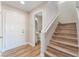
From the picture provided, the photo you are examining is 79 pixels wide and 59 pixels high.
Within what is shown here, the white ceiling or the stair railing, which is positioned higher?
the white ceiling

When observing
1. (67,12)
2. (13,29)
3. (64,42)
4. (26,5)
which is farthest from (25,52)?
(67,12)

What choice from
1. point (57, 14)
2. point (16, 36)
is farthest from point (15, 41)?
point (57, 14)

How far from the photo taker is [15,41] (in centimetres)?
111

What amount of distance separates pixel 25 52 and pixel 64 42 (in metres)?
0.59

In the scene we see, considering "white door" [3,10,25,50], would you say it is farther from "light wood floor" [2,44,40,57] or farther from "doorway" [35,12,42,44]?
"doorway" [35,12,42,44]

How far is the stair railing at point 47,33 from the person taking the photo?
1108 millimetres

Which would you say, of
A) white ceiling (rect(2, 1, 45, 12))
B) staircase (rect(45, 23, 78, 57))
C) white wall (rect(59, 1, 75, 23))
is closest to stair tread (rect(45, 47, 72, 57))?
staircase (rect(45, 23, 78, 57))

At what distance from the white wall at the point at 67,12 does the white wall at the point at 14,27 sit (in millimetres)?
530

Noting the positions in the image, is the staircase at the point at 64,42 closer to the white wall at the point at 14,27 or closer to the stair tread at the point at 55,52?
the stair tread at the point at 55,52

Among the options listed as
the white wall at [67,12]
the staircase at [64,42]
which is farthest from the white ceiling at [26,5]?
the staircase at [64,42]

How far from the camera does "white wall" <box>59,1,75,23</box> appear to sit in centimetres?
111

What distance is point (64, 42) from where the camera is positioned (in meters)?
1.11

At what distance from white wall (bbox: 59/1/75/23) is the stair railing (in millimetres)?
105

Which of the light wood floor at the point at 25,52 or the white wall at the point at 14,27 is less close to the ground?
the white wall at the point at 14,27
